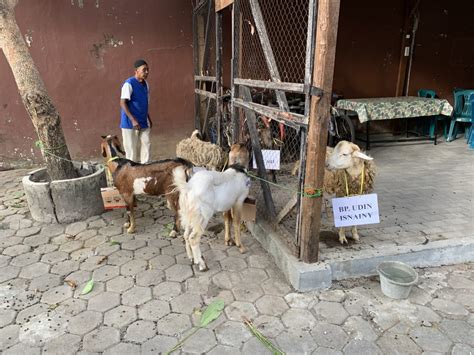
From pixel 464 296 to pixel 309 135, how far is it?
1971 mm

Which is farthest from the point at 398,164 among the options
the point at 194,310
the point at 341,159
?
Result: the point at 194,310

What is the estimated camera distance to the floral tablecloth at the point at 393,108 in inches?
268

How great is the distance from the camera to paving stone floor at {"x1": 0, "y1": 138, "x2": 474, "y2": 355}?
2.51m

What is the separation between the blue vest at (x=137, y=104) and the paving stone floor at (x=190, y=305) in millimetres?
2049

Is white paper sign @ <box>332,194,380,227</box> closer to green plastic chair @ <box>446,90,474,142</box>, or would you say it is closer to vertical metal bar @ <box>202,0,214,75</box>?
vertical metal bar @ <box>202,0,214,75</box>

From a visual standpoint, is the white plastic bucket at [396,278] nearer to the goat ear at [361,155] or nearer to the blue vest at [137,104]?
the goat ear at [361,155]

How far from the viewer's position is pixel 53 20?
6.14 metres

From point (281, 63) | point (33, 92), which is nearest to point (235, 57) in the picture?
point (33, 92)

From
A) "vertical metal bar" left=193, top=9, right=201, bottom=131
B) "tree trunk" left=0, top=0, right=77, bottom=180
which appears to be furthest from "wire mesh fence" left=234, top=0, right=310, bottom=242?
"tree trunk" left=0, top=0, right=77, bottom=180

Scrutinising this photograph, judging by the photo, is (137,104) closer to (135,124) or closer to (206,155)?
(135,124)

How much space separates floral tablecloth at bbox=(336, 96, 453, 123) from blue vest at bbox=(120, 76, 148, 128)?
4.08 metres

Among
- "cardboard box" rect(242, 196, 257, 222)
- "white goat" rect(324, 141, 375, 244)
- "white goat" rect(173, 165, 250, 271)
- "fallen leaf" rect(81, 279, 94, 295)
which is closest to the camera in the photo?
"fallen leaf" rect(81, 279, 94, 295)

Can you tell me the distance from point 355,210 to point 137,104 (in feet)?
11.7

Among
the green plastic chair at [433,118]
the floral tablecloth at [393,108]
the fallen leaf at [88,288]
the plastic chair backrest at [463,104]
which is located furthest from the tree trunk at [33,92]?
the plastic chair backrest at [463,104]
